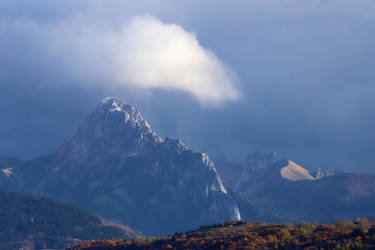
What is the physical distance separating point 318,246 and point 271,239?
668 inches

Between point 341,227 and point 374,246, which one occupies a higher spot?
point 341,227

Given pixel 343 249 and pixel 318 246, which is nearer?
pixel 343 249

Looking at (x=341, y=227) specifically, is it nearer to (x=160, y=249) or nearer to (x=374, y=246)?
(x=374, y=246)

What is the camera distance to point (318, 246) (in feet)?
544

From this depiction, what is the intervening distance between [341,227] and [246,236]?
94.2ft

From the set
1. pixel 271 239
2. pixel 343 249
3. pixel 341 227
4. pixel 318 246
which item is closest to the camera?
pixel 343 249

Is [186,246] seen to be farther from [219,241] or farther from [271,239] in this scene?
[271,239]

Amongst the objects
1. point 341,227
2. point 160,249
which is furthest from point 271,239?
point 160,249

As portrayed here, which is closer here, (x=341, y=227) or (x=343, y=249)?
(x=343, y=249)

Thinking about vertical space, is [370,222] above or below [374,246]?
above

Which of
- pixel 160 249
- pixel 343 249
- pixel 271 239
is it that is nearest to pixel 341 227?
pixel 271 239

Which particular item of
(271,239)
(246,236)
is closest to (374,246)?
(271,239)

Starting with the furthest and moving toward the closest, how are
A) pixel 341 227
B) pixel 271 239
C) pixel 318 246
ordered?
1. pixel 341 227
2. pixel 271 239
3. pixel 318 246

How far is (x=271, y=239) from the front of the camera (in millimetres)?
179125
